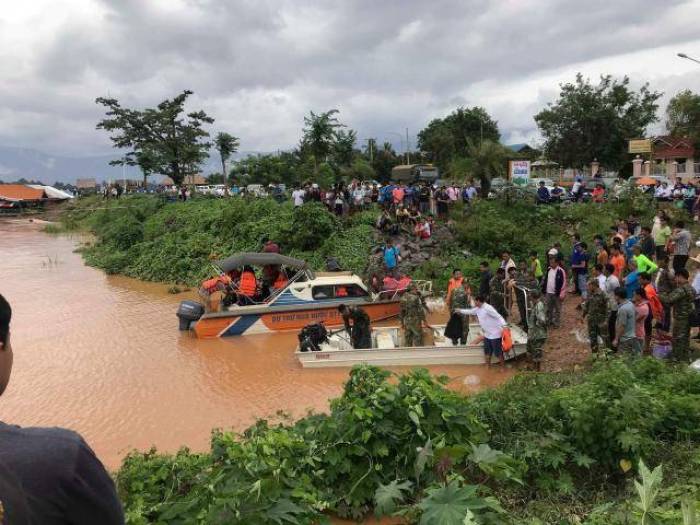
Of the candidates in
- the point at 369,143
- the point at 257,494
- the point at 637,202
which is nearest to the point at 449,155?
the point at 369,143

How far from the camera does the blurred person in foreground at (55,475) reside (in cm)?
148

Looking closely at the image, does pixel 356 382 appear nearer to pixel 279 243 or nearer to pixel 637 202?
pixel 279 243

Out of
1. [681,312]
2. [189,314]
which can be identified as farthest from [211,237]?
[681,312]

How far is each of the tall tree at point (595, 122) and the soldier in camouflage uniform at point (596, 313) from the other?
30032mm

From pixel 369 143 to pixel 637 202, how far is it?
36051 millimetres

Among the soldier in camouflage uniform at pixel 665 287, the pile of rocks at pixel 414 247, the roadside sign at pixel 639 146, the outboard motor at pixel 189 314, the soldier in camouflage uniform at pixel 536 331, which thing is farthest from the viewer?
the roadside sign at pixel 639 146

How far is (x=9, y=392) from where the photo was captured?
11.2 m

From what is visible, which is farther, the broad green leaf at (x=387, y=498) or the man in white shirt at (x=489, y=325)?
the man in white shirt at (x=489, y=325)

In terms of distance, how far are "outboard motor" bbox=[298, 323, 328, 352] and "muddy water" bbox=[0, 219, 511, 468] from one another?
0.55 metres

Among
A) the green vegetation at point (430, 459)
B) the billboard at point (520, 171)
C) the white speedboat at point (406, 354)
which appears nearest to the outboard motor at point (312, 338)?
the white speedboat at point (406, 354)

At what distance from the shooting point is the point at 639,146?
34.3 metres

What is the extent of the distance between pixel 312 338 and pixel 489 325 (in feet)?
12.5

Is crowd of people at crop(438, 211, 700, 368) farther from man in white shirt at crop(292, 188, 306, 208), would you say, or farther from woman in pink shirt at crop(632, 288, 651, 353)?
man in white shirt at crop(292, 188, 306, 208)

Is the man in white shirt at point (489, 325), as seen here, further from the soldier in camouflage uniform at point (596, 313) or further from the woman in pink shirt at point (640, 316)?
the woman in pink shirt at point (640, 316)
